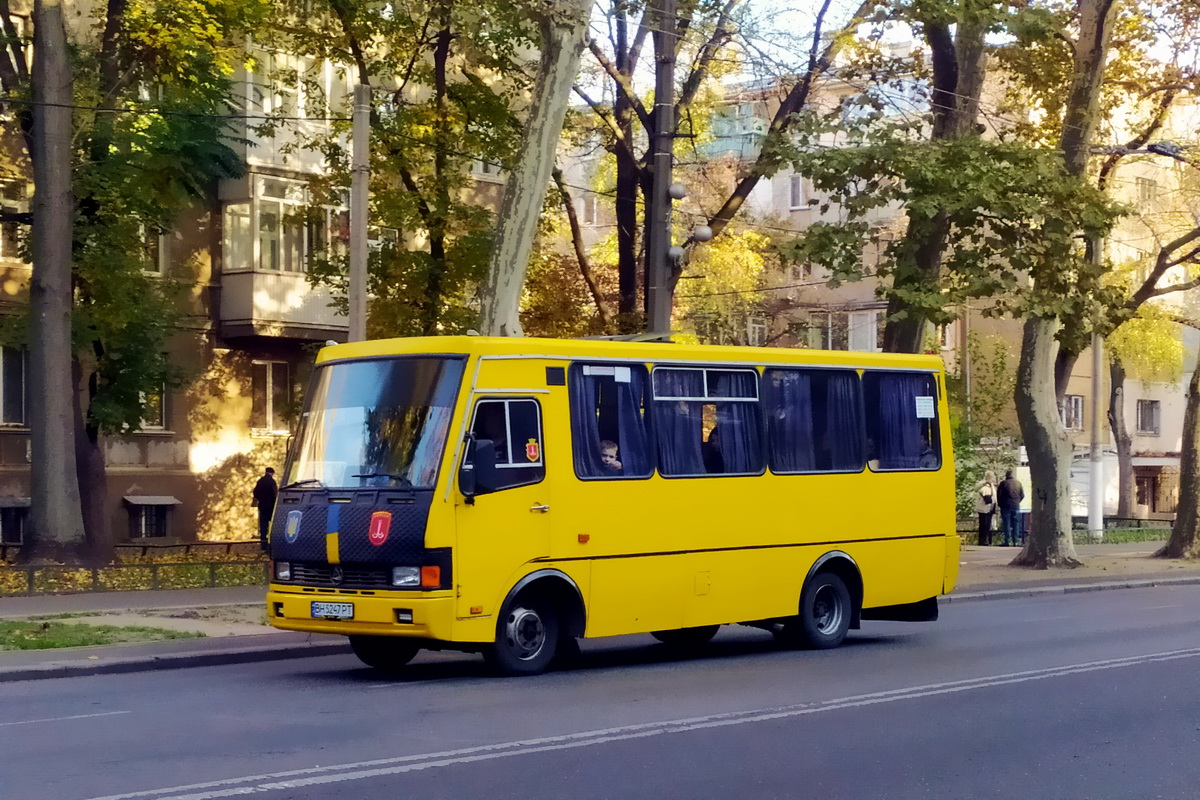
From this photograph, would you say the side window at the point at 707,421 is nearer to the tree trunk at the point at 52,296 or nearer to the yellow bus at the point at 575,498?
the yellow bus at the point at 575,498

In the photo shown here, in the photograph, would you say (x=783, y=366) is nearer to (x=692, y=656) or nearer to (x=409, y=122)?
(x=692, y=656)

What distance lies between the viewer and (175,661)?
15.6 metres

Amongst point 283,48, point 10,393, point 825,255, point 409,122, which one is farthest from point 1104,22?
point 10,393

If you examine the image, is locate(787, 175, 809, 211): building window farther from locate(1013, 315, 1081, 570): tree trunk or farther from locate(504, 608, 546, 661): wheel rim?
locate(504, 608, 546, 661): wheel rim

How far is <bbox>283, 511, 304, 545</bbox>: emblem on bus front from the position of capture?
14.3 m

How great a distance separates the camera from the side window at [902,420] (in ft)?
58.0

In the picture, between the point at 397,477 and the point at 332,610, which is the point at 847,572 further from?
the point at 332,610

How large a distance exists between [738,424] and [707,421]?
1.34ft

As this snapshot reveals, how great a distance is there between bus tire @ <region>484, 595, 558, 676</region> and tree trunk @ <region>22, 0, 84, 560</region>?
1288cm

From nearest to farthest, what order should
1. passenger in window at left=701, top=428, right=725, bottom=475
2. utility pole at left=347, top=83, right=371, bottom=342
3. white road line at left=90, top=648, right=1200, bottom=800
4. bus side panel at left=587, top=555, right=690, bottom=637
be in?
white road line at left=90, top=648, right=1200, bottom=800 → bus side panel at left=587, top=555, right=690, bottom=637 → passenger in window at left=701, top=428, right=725, bottom=475 → utility pole at left=347, top=83, right=371, bottom=342

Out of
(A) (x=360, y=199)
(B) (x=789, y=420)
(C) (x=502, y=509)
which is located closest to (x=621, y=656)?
(B) (x=789, y=420)

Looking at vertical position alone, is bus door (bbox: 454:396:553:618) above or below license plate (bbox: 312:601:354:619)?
above

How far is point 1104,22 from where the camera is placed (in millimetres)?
29969

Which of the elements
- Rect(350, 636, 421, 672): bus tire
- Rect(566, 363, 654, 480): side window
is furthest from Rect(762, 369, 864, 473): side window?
Rect(350, 636, 421, 672): bus tire
